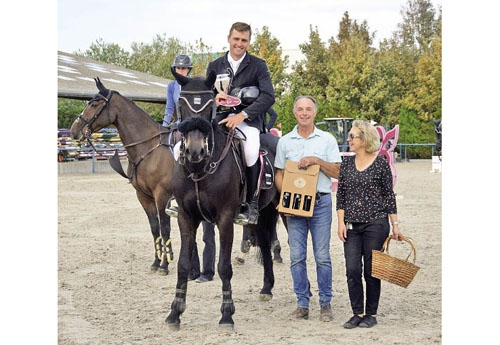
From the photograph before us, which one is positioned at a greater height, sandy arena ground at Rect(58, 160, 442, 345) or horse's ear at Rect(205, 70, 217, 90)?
horse's ear at Rect(205, 70, 217, 90)

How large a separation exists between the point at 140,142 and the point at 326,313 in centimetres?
361

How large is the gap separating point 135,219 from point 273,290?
673 cm

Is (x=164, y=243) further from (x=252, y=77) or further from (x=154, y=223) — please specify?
(x=252, y=77)

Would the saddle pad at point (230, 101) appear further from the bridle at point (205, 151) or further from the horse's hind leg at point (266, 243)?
the horse's hind leg at point (266, 243)

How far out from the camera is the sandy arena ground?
5.62 metres

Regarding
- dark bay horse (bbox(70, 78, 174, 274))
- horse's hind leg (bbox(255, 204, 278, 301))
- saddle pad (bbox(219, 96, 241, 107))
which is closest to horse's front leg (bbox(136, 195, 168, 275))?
dark bay horse (bbox(70, 78, 174, 274))

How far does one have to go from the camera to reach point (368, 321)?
230 inches

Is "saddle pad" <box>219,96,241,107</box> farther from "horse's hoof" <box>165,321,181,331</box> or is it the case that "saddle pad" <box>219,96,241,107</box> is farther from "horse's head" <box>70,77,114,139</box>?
"horse's head" <box>70,77,114,139</box>

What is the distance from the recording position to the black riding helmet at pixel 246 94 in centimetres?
638

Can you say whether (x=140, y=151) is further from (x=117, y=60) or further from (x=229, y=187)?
(x=117, y=60)

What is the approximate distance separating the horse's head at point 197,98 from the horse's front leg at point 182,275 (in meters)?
0.98

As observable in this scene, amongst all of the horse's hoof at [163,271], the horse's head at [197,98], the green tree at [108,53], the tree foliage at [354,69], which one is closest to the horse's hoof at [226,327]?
the horse's head at [197,98]

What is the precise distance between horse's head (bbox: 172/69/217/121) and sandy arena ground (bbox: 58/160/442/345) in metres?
1.87
